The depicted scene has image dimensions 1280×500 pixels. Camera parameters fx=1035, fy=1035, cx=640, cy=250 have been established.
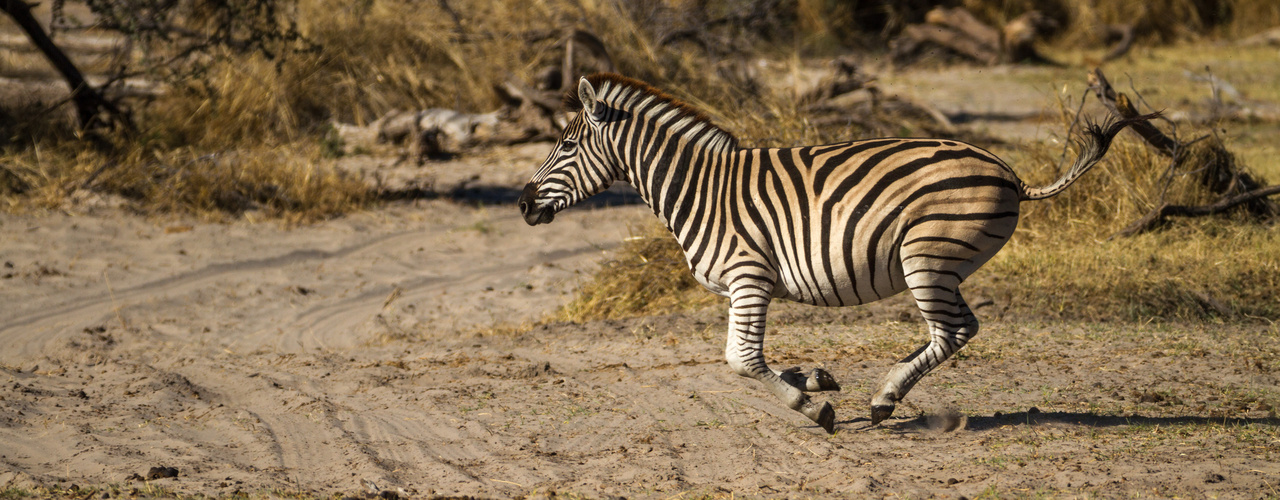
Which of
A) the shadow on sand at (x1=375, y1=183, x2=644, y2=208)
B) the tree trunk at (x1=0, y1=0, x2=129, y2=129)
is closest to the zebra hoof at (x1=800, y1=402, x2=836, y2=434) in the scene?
the shadow on sand at (x1=375, y1=183, x2=644, y2=208)

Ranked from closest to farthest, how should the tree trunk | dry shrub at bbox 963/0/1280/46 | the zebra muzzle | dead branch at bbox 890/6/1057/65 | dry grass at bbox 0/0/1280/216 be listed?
the zebra muzzle < dry grass at bbox 0/0/1280/216 < the tree trunk < dead branch at bbox 890/6/1057/65 < dry shrub at bbox 963/0/1280/46

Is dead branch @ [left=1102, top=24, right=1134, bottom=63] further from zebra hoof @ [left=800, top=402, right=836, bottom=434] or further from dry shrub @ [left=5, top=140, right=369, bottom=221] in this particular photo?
zebra hoof @ [left=800, top=402, right=836, bottom=434]

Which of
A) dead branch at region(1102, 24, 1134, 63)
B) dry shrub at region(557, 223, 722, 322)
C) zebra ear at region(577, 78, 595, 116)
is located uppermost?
dead branch at region(1102, 24, 1134, 63)

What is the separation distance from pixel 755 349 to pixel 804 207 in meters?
0.67

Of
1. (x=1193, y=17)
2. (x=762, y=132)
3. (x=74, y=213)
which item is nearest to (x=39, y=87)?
(x=74, y=213)

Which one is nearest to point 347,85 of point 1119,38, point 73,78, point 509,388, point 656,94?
point 73,78

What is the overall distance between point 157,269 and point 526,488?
598cm

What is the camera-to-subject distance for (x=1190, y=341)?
6.14m

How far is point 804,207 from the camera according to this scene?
462 centimetres

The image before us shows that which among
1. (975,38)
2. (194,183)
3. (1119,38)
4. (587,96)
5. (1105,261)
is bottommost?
(194,183)

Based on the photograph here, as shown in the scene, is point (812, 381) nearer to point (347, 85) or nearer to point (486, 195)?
point (486, 195)

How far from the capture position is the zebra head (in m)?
5.00

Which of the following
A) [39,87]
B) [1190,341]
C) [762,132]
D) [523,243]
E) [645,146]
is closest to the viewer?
[645,146]

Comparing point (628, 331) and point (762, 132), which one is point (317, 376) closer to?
point (628, 331)
